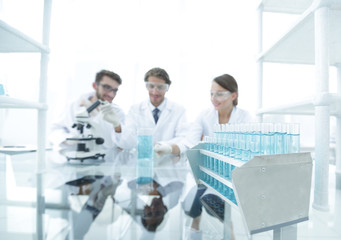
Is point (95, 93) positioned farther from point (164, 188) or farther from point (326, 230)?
point (326, 230)

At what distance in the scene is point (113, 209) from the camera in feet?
2.34

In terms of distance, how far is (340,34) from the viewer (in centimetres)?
90

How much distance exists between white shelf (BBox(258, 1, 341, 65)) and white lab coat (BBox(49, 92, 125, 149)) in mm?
1728

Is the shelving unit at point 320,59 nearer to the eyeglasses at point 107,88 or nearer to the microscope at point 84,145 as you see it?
the microscope at point 84,145

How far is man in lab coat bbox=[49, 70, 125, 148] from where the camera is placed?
7.03 ft

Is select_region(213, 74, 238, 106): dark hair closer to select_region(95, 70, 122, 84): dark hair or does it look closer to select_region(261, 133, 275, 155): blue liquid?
select_region(95, 70, 122, 84): dark hair

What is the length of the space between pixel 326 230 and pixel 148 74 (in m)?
1.97

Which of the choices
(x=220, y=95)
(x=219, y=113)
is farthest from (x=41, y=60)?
(x=219, y=113)

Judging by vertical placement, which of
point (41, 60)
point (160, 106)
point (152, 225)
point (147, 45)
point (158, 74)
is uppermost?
point (147, 45)

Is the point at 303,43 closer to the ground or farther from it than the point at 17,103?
farther from it

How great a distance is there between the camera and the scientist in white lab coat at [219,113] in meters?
1.92

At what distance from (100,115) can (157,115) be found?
0.69 m

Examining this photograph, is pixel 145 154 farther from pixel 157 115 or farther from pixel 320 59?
pixel 320 59

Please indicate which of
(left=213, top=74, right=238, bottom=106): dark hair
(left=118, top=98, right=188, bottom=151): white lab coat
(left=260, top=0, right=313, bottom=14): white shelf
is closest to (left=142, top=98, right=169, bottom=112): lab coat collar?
(left=118, top=98, right=188, bottom=151): white lab coat
